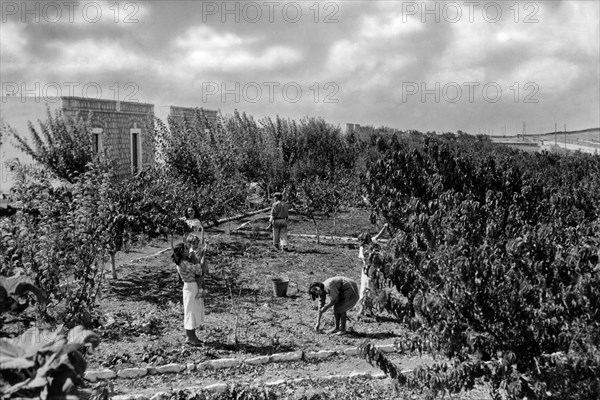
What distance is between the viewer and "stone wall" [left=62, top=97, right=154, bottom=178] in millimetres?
25156

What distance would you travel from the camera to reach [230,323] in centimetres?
1001

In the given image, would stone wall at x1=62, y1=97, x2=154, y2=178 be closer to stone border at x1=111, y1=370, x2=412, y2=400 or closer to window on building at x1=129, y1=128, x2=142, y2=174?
window on building at x1=129, y1=128, x2=142, y2=174

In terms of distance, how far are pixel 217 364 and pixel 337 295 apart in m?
2.25

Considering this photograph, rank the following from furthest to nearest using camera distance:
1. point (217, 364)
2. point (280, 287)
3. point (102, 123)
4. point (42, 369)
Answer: point (102, 123) < point (280, 287) < point (217, 364) < point (42, 369)

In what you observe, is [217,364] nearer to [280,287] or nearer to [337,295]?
[337,295]

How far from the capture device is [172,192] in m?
15.5

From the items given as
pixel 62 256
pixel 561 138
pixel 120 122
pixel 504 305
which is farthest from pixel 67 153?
pixel 561 138

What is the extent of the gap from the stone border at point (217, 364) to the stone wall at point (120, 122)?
17691 millimetres

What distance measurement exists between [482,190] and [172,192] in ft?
26.1

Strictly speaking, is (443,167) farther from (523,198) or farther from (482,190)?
(523,198)

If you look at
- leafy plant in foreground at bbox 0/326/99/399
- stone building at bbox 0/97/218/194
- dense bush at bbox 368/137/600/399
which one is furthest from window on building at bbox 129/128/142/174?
leafy plant in foreground at bbox 0/326/99/399

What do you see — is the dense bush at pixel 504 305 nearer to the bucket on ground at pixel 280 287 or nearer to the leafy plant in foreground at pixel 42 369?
→ the leafy plant in foreground at pixel 42 369

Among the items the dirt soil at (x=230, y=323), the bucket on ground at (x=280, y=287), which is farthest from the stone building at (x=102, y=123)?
the bucket on ground at (x=280, y=287)

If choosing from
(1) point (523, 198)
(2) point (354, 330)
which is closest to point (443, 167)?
(1) point (523, 198)
